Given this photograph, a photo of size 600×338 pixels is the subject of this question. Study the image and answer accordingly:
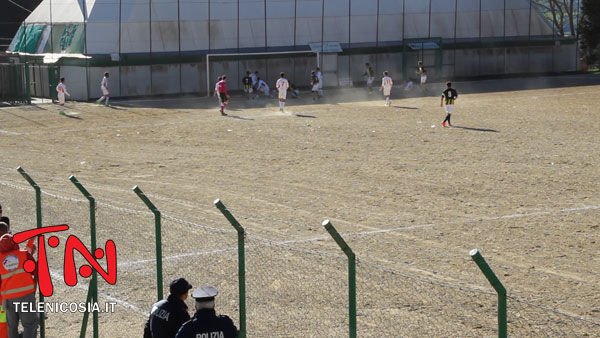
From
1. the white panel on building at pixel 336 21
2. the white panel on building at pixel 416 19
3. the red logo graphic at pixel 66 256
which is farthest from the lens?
the white panel on building at pixel 416 19

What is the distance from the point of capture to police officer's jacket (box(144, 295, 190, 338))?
746cm

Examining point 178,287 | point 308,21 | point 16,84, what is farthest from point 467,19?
point 178,287

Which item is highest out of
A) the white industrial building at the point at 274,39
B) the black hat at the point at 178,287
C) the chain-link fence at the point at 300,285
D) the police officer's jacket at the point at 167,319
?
the white industrial building at the point at 274,39

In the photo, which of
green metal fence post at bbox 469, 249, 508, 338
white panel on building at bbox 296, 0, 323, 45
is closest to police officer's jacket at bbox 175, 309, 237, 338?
green metal fence post at bbox 469, 249, 508, 338

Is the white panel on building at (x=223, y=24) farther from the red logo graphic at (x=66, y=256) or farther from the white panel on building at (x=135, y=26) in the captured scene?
the red logo graphic at (x=66, y=256)

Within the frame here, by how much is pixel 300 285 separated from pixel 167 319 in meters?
4.58

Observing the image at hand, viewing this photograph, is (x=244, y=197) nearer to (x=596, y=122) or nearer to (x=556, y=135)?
(x=556, y=135)

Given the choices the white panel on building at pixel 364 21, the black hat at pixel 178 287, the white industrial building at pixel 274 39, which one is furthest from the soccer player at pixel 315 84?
the black hat at pixel 178 287

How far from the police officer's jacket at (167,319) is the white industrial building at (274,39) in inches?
1543

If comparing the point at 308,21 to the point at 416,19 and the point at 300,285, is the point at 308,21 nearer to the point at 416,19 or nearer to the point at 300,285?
the point at 416,19

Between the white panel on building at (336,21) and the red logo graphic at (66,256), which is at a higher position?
the white panel on building at (336,21)

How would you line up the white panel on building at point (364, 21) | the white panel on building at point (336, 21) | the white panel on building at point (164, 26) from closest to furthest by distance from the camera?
the white panel on building at point (164, 26), the white panel on building at point (336, 21), the white panel on building at point (364, 21)

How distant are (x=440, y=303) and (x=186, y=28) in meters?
39.1

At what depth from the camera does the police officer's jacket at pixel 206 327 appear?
21.9ft
